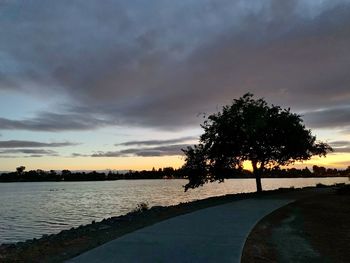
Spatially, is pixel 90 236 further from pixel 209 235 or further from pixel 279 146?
pixel 279 146

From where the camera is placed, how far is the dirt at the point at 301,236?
36.2 ft

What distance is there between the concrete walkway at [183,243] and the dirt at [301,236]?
44 centimetres

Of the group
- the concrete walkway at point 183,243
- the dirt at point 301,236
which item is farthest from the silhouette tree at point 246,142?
the concrete walkway at point 183,243

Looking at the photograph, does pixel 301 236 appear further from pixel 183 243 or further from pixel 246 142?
pixel 246 142

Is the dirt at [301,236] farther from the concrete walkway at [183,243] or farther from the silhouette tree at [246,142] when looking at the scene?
the silhouette tree at [246,142]

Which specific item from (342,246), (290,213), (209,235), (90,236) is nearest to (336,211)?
(290,213)

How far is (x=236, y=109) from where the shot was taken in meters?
34.7

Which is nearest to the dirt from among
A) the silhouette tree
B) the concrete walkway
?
the concrete walkway

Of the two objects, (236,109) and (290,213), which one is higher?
(236,109)

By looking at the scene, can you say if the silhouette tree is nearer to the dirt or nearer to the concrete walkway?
the dirt

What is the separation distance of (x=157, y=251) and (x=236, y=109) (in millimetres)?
25507

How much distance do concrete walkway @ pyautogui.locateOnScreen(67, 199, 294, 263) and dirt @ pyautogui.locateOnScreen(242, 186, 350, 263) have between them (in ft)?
1.44

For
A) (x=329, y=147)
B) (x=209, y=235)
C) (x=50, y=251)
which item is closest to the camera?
(x=50, y=251)

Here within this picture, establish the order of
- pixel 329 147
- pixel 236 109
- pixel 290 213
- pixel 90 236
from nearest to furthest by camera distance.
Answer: pixel 90 236, pixel 290 213, pixel 236 109, pixel 329 147
